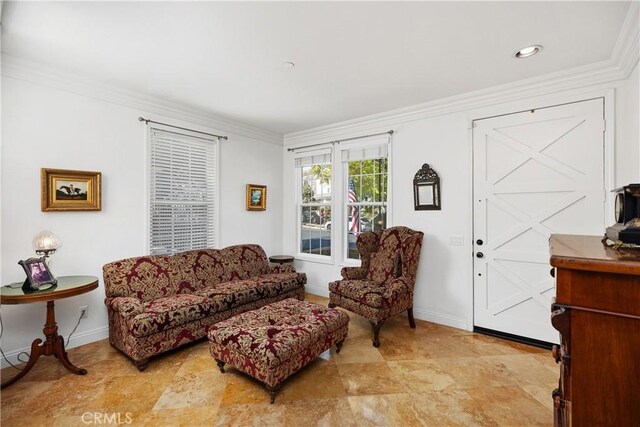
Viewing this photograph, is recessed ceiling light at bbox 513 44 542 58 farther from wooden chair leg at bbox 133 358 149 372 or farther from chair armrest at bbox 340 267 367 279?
wooden chair leg at bbox 133 358 149 372

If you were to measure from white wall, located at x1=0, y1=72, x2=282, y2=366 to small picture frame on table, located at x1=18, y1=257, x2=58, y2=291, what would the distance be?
437mm

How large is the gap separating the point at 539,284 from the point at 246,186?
400 centimetres

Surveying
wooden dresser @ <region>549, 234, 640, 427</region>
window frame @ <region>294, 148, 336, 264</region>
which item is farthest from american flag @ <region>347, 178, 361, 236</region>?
wooden dresser @ <region>549, 234, 640, 427</region>

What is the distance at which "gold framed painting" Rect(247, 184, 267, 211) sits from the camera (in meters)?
4.62

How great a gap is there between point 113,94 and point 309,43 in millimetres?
2363

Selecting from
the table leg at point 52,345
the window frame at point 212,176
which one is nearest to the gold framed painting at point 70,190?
the window frame at point 212,176

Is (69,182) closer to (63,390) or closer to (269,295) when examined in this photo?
(63,390)

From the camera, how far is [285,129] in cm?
486

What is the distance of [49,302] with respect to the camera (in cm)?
245

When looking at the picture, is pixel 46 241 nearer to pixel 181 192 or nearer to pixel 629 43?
pixel 181 192

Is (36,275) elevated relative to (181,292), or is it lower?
elevated

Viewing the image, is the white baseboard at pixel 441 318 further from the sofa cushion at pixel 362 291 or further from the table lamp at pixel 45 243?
the table lamp at pixel 45 243

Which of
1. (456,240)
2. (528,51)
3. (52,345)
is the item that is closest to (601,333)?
(528,51)

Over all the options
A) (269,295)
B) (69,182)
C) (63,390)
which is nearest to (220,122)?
(69,182)
